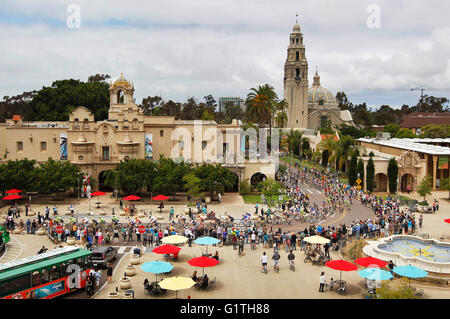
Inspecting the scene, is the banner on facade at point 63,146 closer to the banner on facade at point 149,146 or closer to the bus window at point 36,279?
the banner on facade at point 149,146

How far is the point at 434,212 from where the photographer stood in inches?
1831

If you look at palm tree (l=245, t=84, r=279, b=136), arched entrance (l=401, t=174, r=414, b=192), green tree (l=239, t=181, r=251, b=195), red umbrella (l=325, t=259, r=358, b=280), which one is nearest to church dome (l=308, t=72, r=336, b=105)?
palm tree (l=245, t=84, r=279, b=136)

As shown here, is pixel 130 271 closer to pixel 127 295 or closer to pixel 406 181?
pixel 127 295

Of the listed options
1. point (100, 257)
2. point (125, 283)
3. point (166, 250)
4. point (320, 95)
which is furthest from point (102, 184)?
point (320, 95)

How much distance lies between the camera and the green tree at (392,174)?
191ft

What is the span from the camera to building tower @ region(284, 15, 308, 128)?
12875 centimetres

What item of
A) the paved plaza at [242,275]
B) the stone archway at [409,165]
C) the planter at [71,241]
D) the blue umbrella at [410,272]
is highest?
the stone archway at [409,165]

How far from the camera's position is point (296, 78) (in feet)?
425

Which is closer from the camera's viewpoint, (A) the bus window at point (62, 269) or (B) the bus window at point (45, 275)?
(B) the bus window at point (45, 275)

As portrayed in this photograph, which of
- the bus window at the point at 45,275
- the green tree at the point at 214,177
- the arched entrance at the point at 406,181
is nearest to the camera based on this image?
the bus window at the point at 45,275

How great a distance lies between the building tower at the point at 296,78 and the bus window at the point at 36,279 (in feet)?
378

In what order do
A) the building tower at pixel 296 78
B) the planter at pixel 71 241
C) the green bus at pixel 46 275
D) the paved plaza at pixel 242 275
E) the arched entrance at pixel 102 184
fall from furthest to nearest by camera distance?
the building tower at pixel 296 78 → the arched entrance at pixel 102 184 → the planter at pixel 71 241 → the paved plaza at pixel 242 275 → the green bus at pixel 46 275

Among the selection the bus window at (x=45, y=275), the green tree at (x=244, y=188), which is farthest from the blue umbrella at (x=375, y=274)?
the green tree at (x=244, y=188)
